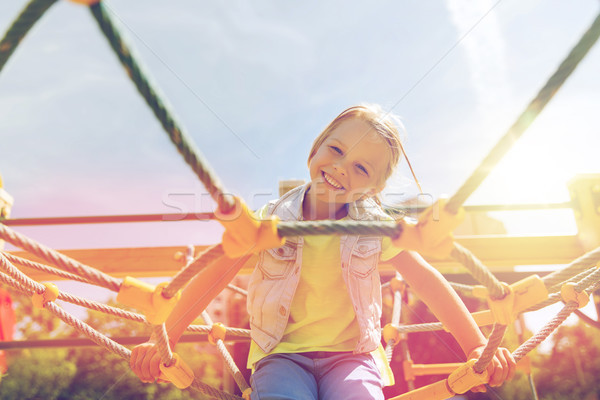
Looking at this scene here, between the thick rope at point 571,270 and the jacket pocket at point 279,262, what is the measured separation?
1.53ft

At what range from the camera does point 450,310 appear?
0.87 meters

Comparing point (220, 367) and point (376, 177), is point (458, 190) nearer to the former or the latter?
point (376, 177)

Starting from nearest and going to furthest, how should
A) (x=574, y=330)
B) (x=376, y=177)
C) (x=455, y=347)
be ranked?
(x=376, y=177) < (x=455, y=347) < (x=574, y=330)

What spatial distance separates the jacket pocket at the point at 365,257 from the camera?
88cm

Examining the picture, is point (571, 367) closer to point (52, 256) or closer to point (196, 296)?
point (196, 296)

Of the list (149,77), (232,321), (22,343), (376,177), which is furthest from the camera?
(232,321)

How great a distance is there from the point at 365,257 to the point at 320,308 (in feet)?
0.49

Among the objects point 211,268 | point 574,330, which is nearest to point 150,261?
point 211,268

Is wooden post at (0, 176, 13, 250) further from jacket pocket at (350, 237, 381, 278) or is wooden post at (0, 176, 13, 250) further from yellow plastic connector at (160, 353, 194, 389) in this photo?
jacket pocket at (350, 237, 381, 278)

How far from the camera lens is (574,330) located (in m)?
2.80

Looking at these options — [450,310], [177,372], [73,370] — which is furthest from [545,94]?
[73,370]

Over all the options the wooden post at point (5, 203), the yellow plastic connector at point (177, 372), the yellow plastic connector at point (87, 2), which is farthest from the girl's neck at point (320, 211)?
the wooden post at point (5, 203)

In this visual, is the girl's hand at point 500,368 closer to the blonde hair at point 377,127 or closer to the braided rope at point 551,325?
the braided rope at point 551,325

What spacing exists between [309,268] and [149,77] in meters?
0.58
